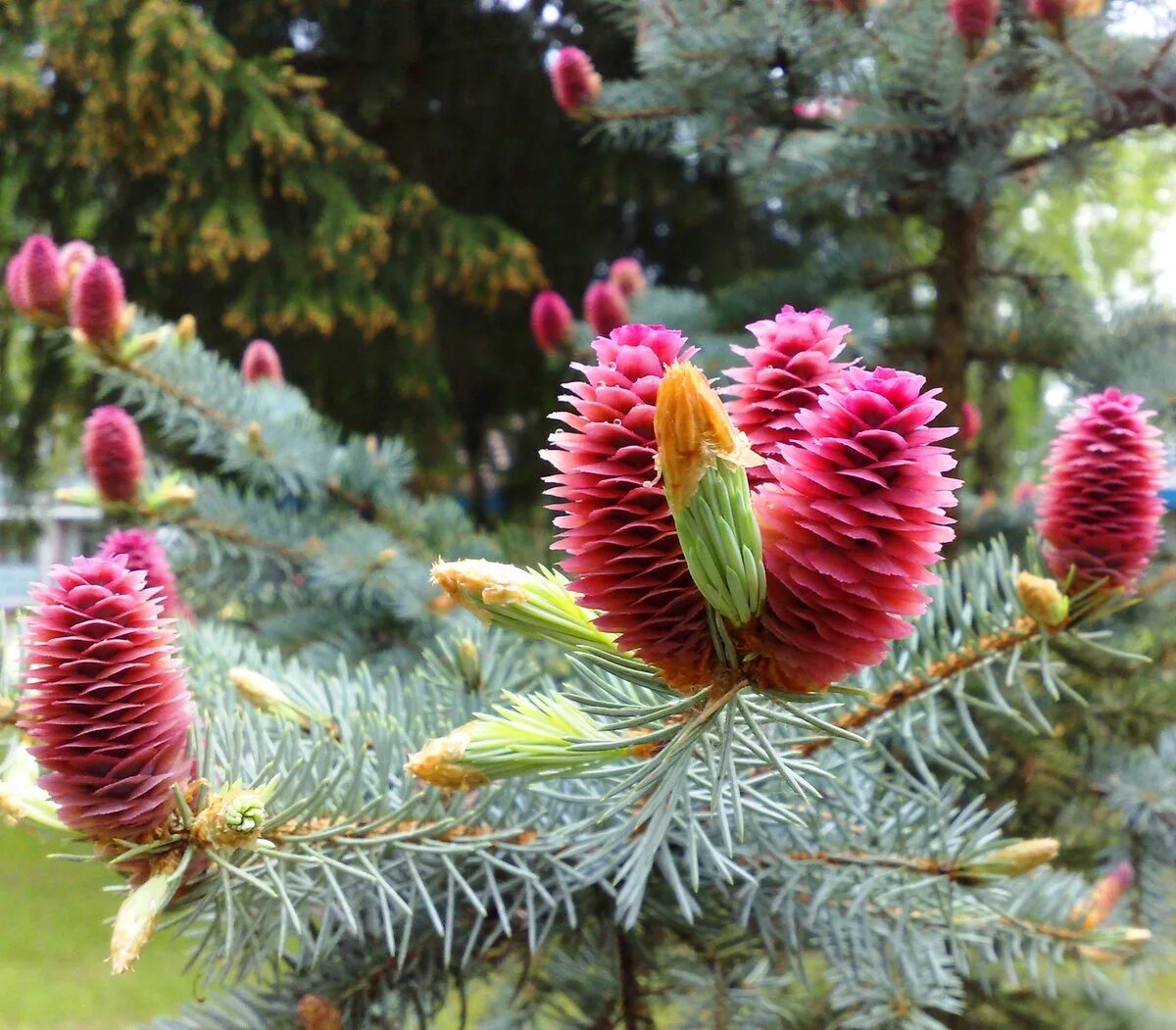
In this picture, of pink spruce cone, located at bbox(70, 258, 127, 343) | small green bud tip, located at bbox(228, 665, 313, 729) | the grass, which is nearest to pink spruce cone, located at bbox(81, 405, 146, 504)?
pink spruce cone, located at bbox(70, 258, 127, 343)

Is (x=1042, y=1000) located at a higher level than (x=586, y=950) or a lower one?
lower

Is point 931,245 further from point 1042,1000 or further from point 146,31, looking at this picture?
point 146,31

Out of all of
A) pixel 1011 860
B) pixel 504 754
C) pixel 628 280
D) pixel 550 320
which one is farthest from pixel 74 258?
pixel 1011 860

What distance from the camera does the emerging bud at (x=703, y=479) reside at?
0.24 metres

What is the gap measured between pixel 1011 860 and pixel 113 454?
0.74 meters

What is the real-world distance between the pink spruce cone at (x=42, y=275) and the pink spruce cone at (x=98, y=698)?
627 mm

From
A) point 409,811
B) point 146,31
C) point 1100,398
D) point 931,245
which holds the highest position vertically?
point 146,31

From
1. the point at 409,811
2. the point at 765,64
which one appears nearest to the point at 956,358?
the point at 765,64

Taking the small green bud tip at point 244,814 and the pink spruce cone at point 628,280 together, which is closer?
the small green bud tip at point 244,814

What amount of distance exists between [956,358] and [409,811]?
813mm

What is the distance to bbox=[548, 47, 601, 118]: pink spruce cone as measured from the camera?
0.92 meters

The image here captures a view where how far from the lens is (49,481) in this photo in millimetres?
3008

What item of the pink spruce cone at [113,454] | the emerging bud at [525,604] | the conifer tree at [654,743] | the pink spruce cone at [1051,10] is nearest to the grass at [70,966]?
the pink spruce cone at [113,454]

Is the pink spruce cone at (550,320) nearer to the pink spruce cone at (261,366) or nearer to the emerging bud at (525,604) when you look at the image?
the pink spruce cone at (261,366)
